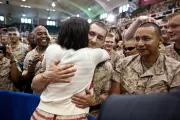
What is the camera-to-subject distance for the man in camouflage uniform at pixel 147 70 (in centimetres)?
130

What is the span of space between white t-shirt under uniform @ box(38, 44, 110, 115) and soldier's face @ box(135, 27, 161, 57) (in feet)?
1.45

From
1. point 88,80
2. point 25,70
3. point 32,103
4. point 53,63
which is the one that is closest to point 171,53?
point 88,80

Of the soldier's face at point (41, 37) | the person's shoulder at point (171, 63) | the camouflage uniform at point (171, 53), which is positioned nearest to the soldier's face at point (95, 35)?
the person's shoulder at point (171, 63)

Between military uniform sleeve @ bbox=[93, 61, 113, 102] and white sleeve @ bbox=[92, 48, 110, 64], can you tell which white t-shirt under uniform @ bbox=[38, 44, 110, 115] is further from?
military uniform sleeve @ bbox=[93, 61, 113, 102]

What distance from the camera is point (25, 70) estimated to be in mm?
2271

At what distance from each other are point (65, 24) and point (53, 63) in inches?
9.4

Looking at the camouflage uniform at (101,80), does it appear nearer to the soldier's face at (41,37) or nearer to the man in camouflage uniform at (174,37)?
the man in camouflage uniform at (174,37)

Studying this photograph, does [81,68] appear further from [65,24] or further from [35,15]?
[35,15]

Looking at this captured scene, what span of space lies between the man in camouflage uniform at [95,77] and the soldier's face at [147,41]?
261 millimetres

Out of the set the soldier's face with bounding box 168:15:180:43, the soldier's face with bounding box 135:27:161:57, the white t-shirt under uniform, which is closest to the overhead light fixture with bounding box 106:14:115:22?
the soldier's face with bounding box 168:15:180:43

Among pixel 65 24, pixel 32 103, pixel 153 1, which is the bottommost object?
pixel 32 103

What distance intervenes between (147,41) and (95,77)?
0.46 meters

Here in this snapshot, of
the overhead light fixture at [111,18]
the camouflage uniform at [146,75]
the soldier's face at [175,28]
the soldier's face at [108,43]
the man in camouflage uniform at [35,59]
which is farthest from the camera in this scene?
the overhead light fixture at [111,18]

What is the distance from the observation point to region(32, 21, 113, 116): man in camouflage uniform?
3.65 feet
